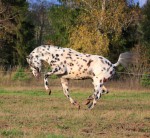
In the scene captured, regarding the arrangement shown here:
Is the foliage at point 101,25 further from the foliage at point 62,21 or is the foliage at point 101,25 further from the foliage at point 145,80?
the foliage at point 145,80

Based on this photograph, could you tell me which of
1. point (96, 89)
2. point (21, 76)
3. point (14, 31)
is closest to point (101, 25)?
point (21, 76)

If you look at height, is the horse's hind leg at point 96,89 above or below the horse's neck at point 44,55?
below

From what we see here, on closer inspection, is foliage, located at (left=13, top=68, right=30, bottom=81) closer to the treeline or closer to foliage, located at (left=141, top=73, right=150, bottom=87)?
the treeline

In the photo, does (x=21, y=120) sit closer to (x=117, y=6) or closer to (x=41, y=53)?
(x=41, y=53)

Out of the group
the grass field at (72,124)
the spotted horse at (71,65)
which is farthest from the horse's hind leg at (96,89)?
the grass field at (72,124)

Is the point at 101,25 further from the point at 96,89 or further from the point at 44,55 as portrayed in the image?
the point at 44,55

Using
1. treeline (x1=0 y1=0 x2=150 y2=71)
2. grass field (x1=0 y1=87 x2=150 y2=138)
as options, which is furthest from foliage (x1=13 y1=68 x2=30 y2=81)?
grass field (x1=0 y1=87 x2=150 y2=138)

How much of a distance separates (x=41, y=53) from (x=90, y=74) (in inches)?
68.2

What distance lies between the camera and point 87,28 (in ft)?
133

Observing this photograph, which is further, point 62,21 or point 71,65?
point 62,21

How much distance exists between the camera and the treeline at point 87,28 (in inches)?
1585

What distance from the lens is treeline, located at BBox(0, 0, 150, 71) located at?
40250 mm

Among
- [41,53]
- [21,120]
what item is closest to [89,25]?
[41,53]

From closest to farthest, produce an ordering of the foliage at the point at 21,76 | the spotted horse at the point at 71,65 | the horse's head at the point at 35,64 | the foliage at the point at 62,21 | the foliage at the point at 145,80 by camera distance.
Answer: the spotted horse at the point at 71,65
the horse's head at the point at 35,64
the foliage at the point at 145,80
the foliage at the point at 21,76
the foliage at the point at 62,21
